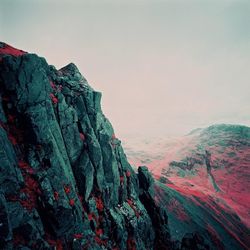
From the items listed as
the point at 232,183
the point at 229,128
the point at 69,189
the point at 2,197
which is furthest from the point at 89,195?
the point at 229,128

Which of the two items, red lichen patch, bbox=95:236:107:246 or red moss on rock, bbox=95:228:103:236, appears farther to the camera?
red moss on rock, bbox=95:228:103:236

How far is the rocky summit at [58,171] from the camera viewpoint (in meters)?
14.9

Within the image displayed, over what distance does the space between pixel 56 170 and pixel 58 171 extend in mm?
200

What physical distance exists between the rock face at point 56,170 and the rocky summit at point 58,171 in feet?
0.22

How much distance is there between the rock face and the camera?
1480 centimetres

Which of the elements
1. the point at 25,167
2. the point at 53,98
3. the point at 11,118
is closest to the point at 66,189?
the point at 25,167

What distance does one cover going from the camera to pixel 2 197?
1309cm

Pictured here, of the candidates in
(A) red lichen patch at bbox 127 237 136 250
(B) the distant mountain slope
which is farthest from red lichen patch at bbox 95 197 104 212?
(B) the distant mountain slope

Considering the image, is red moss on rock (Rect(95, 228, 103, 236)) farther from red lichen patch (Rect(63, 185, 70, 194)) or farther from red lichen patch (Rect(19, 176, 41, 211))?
red lichen patch (Rect(19, 176, 41, 211))

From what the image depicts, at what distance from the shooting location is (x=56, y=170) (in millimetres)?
18125

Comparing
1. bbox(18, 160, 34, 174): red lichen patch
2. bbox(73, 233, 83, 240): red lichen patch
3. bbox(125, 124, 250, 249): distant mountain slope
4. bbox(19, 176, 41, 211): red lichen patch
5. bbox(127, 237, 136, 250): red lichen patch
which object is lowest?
bbox(125, 124, 250, 249): distant mountain slope

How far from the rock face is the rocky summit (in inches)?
2.6

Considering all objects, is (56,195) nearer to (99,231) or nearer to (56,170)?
(56,170)

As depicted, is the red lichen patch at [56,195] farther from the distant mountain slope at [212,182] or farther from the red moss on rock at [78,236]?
the distant mountain slope at [212,182]
